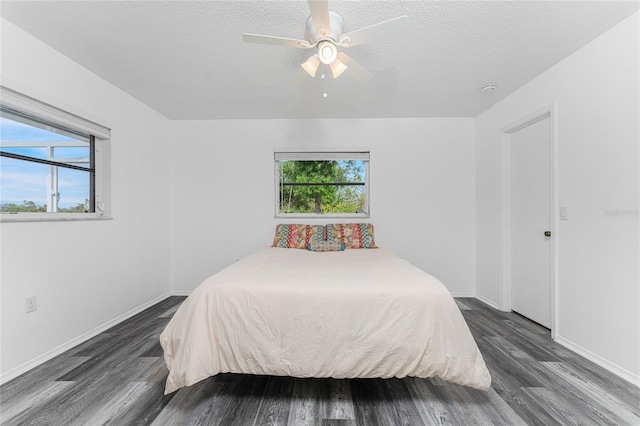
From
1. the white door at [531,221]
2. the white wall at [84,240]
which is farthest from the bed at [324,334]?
the white door at [531,221]

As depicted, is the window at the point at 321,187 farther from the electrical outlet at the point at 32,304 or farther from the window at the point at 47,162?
the electrical outlet at the point at 32,304

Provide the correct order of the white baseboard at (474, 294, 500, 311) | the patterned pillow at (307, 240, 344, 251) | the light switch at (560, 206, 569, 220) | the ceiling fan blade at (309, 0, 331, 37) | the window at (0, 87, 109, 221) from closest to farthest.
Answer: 1. the ceiling fan blade at (309, 0, 331, 37)
2. the window at (0, 87, 109, 221)
3. the light switch at (560, 206, 569, 220)
4. the patterned pillow at (307, 240, 344, 251)
5. the white baseboard at (474, 294, 500, 311)

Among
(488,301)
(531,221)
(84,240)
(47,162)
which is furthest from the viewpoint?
(488,301)

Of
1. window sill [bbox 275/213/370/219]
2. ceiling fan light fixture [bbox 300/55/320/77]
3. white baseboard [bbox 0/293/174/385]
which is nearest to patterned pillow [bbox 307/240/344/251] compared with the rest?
window sill [bbox 275/213/370/219]

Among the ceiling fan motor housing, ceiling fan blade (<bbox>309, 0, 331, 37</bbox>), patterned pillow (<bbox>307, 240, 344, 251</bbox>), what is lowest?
patterned pillow (<bbox>307, 240, 344, 251</bbox>)

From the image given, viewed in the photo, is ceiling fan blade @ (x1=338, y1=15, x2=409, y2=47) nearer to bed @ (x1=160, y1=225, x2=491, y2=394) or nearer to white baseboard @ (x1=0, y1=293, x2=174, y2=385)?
bed @ (x1=160, y1=225, x2=491, y2=394)

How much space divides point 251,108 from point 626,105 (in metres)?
3.27

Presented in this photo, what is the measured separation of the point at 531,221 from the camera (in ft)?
8.70

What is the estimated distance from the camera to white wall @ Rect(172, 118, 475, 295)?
11.2ft

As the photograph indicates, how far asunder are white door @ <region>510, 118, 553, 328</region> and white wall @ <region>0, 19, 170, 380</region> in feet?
13.8

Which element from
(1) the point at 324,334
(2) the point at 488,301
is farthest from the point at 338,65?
(2) the point at 488,301

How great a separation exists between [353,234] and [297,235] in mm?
684

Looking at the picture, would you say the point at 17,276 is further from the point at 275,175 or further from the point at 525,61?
the point at 525,61

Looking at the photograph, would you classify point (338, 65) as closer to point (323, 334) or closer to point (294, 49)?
point (294, 49)
